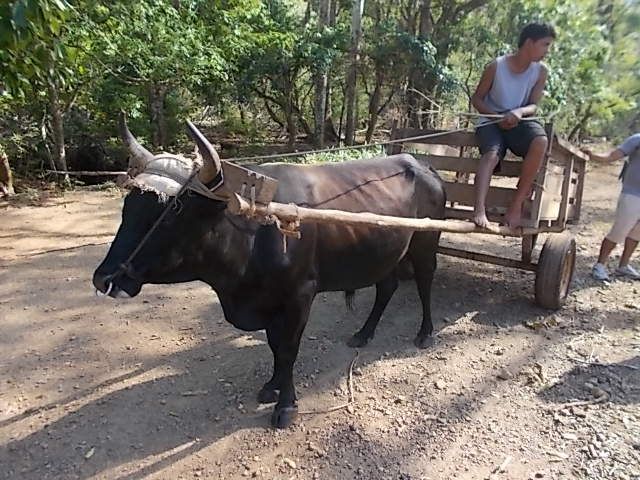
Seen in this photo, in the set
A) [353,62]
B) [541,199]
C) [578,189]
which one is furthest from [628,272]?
[353,62]

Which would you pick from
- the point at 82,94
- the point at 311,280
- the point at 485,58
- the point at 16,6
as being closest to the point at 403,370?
the point at 311,280

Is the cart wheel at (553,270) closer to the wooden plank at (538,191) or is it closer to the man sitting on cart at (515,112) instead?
the wooden plank at (538,191)

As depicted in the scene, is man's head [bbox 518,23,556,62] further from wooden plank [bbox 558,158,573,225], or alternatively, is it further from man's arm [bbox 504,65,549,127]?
wooden plank [bbox 558,158,573,225]

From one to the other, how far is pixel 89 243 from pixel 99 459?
177 inches

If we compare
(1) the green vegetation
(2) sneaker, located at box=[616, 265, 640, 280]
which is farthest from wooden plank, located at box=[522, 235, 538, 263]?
(1) the green vegetation

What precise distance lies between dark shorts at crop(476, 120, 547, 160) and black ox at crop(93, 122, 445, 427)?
0.54 meters

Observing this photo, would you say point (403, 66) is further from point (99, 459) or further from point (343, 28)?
point (99, 459)

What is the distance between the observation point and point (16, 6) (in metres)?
3.18

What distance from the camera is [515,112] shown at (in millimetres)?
4242

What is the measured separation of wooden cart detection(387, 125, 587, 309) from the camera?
4.63 m

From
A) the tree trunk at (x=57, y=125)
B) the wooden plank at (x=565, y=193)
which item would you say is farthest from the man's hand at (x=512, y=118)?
the tree trunk at (x=57, y=125)

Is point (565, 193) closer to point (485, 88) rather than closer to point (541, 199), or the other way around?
point (541, 199)

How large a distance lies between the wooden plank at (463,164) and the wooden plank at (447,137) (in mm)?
135

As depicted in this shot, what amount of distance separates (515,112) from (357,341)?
2192 millimetres
